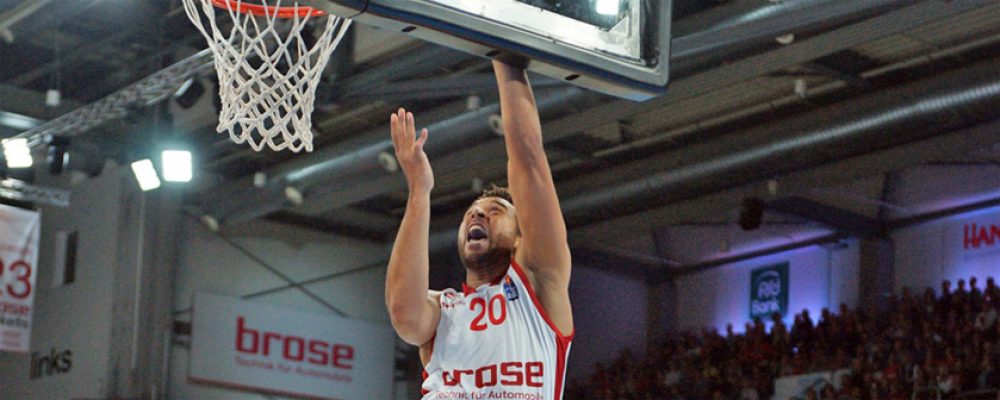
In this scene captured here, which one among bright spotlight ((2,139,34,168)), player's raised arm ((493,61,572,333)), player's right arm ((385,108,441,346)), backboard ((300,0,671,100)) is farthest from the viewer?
bright spotlight ((2,139,34,168))

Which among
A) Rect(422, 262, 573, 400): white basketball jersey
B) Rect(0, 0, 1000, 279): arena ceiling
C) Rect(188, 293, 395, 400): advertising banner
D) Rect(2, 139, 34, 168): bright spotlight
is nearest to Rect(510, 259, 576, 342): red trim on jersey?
Rect(422, 262, 573, 400): white basketball jersey

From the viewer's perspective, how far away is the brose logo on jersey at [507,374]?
4059 millimetres

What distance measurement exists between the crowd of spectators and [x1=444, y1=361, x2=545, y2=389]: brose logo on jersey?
1299 centimetres

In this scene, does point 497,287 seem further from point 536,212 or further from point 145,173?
point 145,173

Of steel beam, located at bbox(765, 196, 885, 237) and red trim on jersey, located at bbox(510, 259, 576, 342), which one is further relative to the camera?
steel beam, located at bbox(765, 196, 885, 237)

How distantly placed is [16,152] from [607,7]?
1258 cm

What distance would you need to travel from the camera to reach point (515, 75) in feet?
14.8

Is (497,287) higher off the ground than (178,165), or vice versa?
(178,165)

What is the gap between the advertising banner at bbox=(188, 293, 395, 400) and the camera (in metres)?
19.8

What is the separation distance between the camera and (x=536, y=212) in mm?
4113

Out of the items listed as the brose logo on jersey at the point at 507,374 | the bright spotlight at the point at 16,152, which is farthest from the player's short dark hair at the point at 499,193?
the bright spotlight at the point at 16,152

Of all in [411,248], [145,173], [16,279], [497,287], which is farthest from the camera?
[16,279]

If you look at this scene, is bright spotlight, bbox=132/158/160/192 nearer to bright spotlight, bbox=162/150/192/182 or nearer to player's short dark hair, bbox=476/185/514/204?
bright spotlight, bbox=162/150/192/182

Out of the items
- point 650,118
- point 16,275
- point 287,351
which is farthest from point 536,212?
point 287,351
